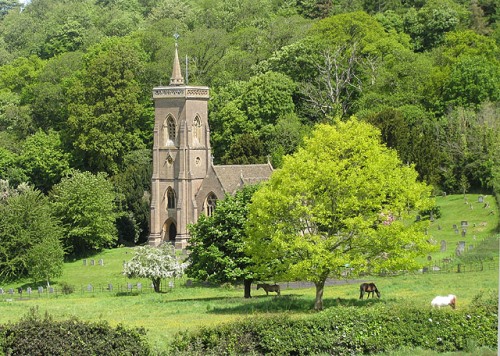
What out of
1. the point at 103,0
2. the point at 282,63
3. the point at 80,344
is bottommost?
the point at 80,344

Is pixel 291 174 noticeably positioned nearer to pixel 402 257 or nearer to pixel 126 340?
pixel 402 257

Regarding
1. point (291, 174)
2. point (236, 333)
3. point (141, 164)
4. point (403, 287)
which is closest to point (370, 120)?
point (141, 164)

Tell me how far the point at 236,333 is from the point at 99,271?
45993 millimetres

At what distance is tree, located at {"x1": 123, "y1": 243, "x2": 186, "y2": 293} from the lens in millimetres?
69125

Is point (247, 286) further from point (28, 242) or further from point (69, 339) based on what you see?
point (28, 242)

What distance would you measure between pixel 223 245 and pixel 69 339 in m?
24.2

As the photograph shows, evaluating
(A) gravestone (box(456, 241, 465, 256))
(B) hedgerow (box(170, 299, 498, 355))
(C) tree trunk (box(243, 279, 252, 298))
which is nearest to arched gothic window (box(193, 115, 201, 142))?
(A) gravestone (box(456, 241, 465, 256))

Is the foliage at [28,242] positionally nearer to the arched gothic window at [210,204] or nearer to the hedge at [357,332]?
the arched gothic window at [210,204]

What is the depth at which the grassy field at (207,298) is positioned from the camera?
151 feet

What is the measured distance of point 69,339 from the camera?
35.1 metres

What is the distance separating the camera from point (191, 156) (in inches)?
3607

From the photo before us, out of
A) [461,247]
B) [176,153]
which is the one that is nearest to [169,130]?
[176,153]

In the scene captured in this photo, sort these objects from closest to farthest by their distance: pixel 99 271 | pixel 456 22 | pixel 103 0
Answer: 1. pixel 99 271
2. pixel 456 22
3. pixel 103 0

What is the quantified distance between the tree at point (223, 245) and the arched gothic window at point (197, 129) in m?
31.8
